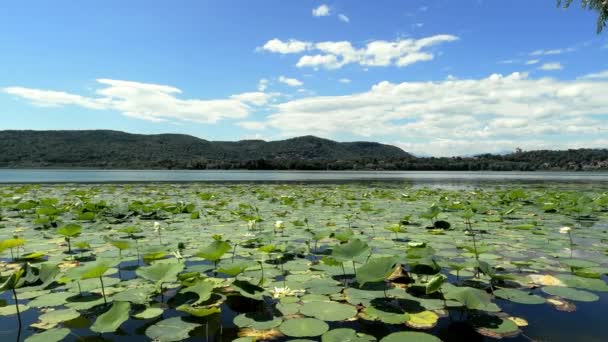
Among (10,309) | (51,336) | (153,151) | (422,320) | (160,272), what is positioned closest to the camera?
(51,336)

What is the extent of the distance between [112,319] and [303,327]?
1.41 m

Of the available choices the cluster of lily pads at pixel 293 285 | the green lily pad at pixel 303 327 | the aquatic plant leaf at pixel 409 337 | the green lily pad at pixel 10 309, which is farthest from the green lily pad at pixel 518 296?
the green lily pad at pixel 10 309

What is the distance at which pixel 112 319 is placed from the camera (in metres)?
2.71

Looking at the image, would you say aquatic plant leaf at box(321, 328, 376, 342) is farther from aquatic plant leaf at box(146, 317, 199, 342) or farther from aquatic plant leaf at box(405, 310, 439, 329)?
aquatic plant leaf at box(146, 317, 199, 342)

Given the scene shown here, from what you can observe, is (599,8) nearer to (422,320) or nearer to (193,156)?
(422,320)

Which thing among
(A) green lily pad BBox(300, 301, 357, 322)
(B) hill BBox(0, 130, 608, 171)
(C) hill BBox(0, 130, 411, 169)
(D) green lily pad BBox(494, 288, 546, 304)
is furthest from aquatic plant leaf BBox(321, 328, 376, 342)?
(B) hill BBox(0, 130, 608, 171)

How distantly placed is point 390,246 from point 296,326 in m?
3.17

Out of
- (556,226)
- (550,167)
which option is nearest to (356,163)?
(550,167)

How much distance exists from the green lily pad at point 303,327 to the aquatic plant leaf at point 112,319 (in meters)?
1.16

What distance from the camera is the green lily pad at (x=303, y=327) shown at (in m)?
2.65

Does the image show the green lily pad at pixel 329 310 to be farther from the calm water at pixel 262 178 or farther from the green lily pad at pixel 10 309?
the calm water at pixel 262 178

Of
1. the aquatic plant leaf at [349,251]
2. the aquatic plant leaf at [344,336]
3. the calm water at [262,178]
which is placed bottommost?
the calm water at [262,178]

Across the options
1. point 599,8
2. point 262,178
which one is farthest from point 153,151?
point 599,8

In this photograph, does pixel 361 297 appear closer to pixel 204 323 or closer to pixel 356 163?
pixel 204 323
